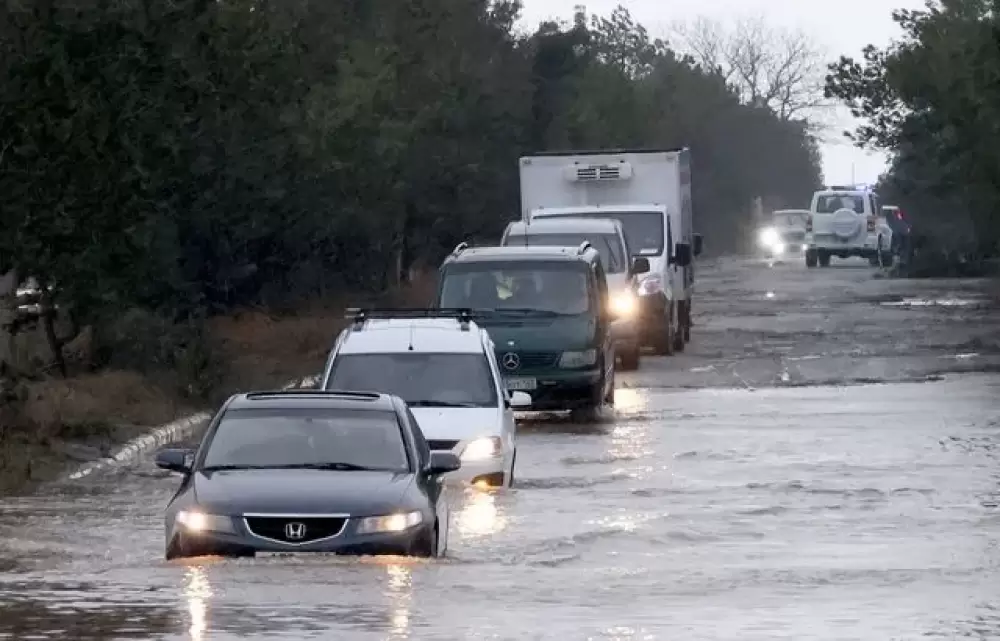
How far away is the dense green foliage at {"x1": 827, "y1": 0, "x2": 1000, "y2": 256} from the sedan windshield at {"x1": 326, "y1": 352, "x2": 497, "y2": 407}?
28.6 meters

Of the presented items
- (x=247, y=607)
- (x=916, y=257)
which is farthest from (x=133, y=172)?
(x=916, y=257)

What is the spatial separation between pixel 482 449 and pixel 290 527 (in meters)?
5.90

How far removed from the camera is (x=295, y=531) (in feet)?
43.4

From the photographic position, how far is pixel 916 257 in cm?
7156

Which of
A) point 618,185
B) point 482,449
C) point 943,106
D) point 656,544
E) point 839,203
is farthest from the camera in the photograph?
point 839,203

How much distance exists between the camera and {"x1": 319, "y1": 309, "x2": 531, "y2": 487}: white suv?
1922 centimetres

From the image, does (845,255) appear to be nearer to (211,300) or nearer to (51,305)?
(211,300)

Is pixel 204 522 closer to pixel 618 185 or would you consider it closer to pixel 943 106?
pixel 618 185

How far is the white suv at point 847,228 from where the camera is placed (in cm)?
7288

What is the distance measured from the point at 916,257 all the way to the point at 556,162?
33.4m

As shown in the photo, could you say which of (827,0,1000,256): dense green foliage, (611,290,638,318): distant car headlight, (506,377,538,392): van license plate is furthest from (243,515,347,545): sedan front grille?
(827,0,1000,256): dense green foliage

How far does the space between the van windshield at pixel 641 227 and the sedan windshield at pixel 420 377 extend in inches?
655

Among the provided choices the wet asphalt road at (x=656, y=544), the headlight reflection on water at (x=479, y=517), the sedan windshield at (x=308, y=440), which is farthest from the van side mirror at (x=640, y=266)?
the sedan windshield at (x=308, y=440)

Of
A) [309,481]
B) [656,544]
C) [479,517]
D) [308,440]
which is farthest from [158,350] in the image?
[309,481]
